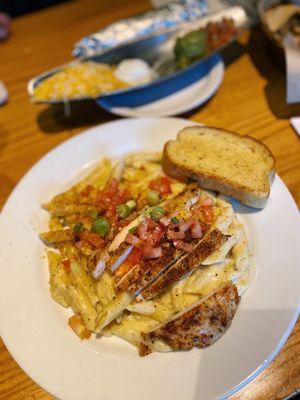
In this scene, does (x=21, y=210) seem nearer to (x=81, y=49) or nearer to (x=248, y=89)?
(x=81, y=49)

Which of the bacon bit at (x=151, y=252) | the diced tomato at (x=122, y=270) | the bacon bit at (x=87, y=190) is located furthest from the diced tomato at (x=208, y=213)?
the bacon bit at (x=87, y=190)

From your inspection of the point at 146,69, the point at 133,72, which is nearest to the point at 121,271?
the point at 133,72

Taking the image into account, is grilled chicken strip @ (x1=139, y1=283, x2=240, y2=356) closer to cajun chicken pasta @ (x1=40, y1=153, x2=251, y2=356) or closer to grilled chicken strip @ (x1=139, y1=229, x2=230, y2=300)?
cajun chicken pasta @ (x1=40, y1=153, x2=251, y2=356)

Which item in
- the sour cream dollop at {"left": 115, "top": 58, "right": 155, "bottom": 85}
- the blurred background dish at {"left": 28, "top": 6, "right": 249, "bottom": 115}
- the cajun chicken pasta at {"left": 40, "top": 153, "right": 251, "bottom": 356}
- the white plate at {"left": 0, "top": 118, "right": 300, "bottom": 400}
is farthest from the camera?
the sour cream dollop at {"left": 115, "top": 58, "right": 155, "bottom": 85}

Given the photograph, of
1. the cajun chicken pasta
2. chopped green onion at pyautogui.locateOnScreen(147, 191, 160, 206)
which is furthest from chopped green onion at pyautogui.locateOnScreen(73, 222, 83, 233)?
chopped green onion at pyautogui.locateOnScreen(147, 191, 160, 206)

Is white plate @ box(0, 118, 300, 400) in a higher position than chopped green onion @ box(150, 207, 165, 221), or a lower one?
lower

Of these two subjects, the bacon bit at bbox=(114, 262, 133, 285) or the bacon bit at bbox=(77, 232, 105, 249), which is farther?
the bacon bit at bbox=(77, 232, 105, 249)

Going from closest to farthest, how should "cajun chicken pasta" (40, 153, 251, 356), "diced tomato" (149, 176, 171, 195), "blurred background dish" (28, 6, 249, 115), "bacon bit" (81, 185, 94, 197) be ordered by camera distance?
"cajun chicken pasta" (40, 153, 251, 356)
"diced tomato" (149, 176, 171, 195)
"bacon bit" (81, 185, 94, 197)
"blurred background dish" (28, 6, 249, 115)
